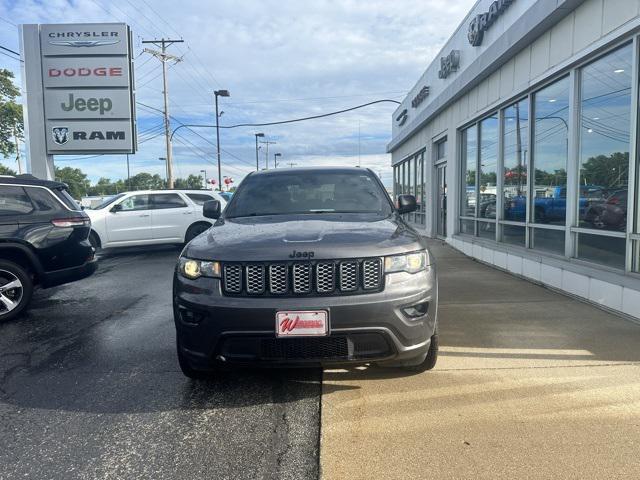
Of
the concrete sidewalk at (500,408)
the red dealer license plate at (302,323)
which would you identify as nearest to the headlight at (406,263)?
the red dealer license plate at (302,323)

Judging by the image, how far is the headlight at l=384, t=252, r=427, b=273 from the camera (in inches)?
134

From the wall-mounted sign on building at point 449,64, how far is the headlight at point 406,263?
9777 mm

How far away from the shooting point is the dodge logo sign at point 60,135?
1530 centimetres

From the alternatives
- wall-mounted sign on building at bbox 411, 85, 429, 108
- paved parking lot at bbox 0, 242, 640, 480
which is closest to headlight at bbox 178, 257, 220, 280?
paved parking lot at bbox 0, 242, 640, 480

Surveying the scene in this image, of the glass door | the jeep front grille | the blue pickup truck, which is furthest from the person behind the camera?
the glass door

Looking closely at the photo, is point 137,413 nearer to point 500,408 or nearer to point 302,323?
point 302,323

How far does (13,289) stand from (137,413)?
3.65 meters

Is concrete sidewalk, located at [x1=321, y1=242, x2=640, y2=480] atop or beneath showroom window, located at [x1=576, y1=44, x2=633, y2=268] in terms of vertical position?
beneath

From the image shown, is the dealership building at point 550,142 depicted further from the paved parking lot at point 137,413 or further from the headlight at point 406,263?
the paved parking lot at point 137,413

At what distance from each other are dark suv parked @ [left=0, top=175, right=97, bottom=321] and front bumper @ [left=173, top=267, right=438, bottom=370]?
147 inches

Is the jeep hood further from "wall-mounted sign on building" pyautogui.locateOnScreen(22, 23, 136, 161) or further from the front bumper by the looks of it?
"wall-mounted sign on building" pyautogui.locateOnScreen(22, 23, 136, 161)

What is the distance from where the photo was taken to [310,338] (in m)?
3.23

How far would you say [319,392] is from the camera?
12.2 ft

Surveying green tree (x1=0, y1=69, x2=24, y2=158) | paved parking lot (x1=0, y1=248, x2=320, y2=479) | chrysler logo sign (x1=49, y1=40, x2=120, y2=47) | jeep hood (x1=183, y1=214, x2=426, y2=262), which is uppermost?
green tree (x1=0, y1=69, x2=24, y2=158)
